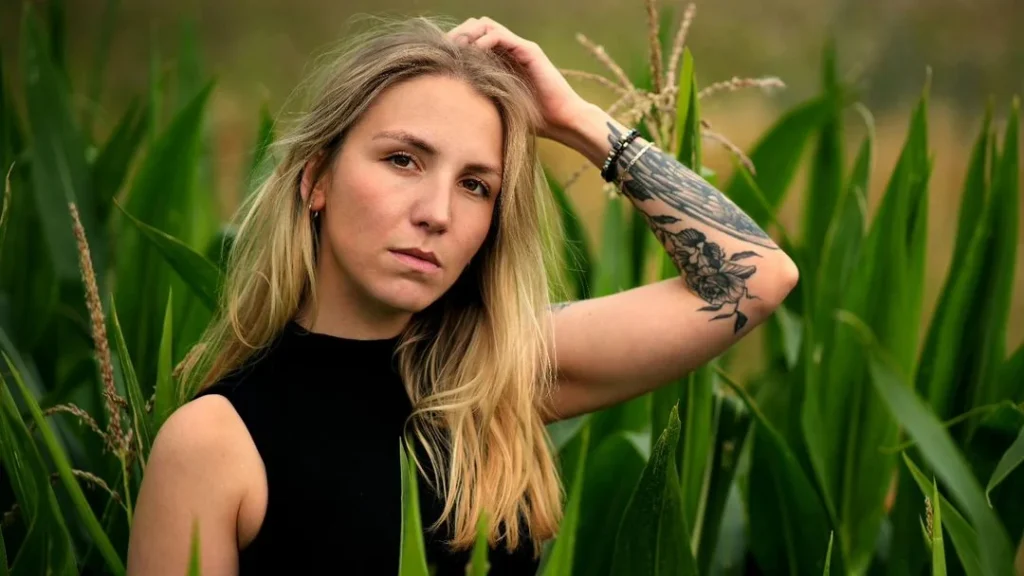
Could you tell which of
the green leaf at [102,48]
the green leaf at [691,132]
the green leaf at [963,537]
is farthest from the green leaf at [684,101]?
the green leaf at [102,48]

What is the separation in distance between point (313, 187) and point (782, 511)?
1.71ft

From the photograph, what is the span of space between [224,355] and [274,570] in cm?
16

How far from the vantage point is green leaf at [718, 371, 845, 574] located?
3.32 feet

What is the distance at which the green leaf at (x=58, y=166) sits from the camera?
126 cm

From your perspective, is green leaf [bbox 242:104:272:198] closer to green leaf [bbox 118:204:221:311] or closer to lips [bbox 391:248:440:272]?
green leaf [bbox 118:204:221:311]

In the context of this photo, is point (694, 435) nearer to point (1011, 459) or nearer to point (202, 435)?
point (1011, 459)

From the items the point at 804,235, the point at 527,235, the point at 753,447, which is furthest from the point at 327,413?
the point at 804,235

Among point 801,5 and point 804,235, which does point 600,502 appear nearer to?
point 804,235

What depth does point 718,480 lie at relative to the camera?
3.50 feet

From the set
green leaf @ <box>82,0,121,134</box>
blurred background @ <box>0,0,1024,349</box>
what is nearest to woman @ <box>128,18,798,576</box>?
green leaf @ <box>82,0,121,134</box>

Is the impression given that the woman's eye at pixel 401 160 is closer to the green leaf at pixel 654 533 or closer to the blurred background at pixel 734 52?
the green leaf at pixel 654 533

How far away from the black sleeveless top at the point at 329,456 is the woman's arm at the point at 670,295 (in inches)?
5.9

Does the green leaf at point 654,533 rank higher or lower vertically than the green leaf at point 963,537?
lower

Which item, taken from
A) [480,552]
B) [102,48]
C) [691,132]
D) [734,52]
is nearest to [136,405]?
[480,552]
